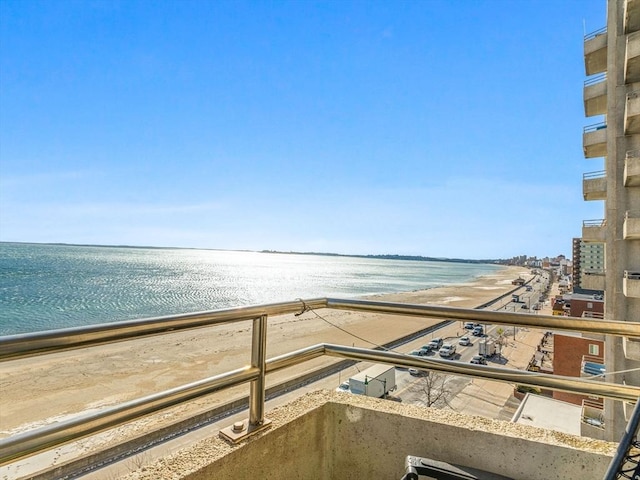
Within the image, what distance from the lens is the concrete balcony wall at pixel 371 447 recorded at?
4.09 ft

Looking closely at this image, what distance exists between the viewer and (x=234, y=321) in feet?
4.09

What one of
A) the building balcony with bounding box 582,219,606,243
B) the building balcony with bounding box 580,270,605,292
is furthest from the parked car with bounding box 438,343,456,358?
the building balcony with bounding box 582,219,606,243

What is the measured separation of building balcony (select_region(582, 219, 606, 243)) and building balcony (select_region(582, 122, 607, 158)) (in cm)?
185

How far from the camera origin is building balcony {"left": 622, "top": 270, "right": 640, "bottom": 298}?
294 inches

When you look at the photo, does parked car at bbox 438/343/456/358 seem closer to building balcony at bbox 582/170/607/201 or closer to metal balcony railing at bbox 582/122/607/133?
building balcony at bbox 582/170/607/201

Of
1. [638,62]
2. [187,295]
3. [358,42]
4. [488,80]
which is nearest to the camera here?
[638,62]

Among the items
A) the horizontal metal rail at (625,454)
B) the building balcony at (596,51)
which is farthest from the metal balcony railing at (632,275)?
the horizontal metal rail at (625,454)

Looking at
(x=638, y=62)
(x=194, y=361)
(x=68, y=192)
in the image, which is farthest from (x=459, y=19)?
(x=68, y=192)

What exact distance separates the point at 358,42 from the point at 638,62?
253 inches

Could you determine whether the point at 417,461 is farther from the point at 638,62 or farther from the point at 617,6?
the point at 617,6

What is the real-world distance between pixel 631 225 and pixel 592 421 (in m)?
4.57

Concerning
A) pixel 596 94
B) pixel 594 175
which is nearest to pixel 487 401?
pixel 594 175

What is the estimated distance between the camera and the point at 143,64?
12719 mm

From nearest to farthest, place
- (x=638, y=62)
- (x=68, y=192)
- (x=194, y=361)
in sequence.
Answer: (x=638, y=62), (x=194, y=361), (x=68, y=192)
